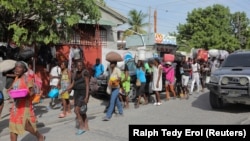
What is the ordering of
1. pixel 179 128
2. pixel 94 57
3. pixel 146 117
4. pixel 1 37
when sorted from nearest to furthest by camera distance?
pixel 179 128 → pixel 146 117 → pixel 1 37 → pixel 94 57

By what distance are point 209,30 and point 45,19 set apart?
117 ft

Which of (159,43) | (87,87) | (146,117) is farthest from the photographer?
(159,43)

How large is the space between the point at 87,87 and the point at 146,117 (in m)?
2.65

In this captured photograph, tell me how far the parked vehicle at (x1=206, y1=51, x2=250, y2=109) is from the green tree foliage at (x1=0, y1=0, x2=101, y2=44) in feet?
14.5

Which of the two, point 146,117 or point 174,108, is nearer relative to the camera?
point 146,117

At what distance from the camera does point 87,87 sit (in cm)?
779

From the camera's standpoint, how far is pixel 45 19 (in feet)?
38.0

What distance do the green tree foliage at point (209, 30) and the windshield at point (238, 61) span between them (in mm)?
32961

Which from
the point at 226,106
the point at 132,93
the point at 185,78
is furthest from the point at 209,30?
the point at 226,106

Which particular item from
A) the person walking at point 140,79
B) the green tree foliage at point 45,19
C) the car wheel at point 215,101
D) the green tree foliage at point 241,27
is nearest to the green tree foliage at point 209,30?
the green tree foliage at point 241,27

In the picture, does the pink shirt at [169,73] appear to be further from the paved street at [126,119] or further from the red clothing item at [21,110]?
the red clothing item at [21,110]

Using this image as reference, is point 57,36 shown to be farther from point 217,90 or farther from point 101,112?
point 217,90

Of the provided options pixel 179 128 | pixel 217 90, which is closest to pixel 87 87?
pixel 179 128

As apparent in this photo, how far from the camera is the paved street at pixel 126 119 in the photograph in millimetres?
7828
